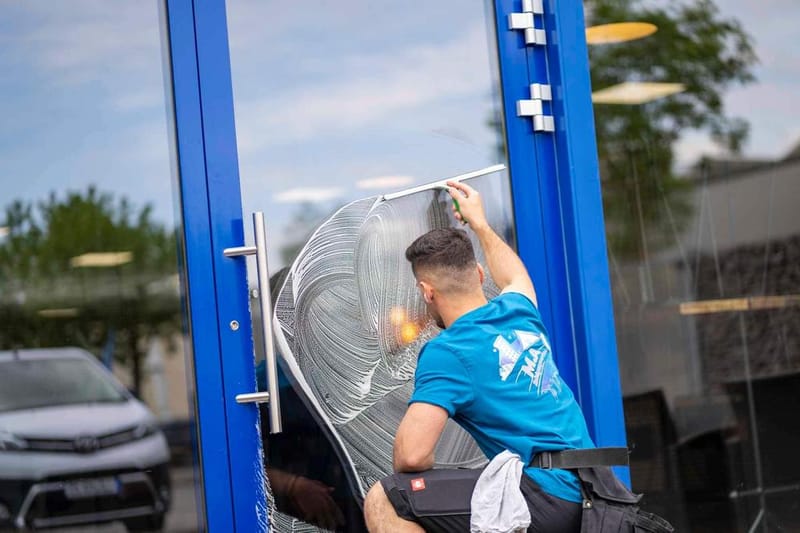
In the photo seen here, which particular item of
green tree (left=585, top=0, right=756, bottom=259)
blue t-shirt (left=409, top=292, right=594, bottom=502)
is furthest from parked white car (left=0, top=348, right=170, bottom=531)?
green tree (left=585, top=0, right=756, bottom=259)

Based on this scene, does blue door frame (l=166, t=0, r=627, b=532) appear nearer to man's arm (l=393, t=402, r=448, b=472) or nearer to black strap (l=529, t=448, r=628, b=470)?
man's arm (l=393, t=402, r=448, b=472)

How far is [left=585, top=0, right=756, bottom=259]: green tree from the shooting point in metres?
4.17

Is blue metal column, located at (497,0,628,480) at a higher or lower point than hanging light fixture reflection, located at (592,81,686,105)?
lower

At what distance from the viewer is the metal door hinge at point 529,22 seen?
343cm

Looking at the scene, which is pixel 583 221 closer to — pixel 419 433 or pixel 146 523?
pixel 419 433

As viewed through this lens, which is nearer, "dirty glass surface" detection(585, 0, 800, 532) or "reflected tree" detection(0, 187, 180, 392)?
"reflected tree" detection(0, 187, 180, 392)

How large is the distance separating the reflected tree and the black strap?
104cm

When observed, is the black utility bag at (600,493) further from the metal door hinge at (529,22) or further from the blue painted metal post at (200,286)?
the metal door hinge at (529,22)

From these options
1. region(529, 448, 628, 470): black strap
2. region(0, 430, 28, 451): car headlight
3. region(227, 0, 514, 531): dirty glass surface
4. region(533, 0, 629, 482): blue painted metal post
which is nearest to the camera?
region(529, 448, 628, 470): black strap

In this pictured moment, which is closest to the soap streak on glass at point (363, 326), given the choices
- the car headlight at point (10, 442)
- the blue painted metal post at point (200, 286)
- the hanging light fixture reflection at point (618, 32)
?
the blue painted metal post at point (200, 286)

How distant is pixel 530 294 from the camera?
302cm

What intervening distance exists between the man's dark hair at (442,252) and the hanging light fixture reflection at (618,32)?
1519 millimetres

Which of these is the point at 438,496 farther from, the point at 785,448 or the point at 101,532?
the point at 785,448

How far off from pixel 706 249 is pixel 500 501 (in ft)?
6.81
